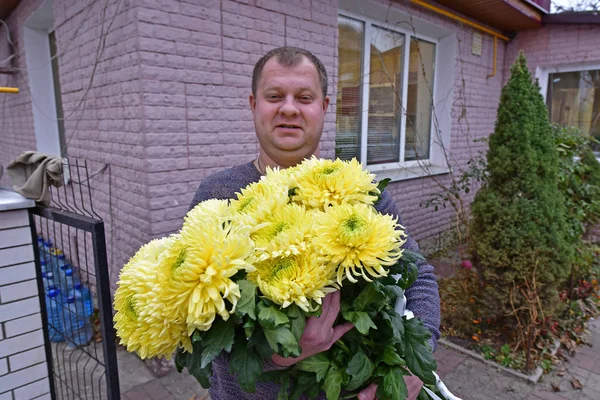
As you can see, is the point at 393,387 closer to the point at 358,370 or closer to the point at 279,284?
A: the point at 358,370

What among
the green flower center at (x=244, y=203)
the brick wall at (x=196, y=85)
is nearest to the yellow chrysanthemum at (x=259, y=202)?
the green flower center at (x=244, y=203)

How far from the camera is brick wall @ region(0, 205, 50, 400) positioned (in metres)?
1.87

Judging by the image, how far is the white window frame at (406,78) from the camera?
4652 mm

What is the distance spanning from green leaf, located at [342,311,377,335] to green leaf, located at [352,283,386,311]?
0.02 metres

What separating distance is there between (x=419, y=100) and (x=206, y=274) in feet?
18.9

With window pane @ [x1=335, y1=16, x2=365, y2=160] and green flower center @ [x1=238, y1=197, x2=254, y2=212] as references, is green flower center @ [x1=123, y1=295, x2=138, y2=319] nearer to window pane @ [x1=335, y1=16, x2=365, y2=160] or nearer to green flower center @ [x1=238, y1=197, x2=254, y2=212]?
green flower center @ [x1=238, y1=197, x2=254, y2=212]

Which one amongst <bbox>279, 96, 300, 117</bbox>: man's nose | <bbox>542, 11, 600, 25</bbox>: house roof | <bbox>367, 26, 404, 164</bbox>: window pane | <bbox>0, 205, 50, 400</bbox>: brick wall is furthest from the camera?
<bbox>542, 11, 600, 25</bbox>: house roof

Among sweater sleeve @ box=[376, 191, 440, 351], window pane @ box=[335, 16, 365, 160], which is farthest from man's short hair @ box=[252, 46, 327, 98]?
window pane @ box=[335, 16, 365, 160]

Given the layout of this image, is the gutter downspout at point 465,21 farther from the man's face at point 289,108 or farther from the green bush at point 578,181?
the man's face at point 289,108

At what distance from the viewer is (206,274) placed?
0.67 meters

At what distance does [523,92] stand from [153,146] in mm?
2993

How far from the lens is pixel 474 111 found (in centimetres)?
624

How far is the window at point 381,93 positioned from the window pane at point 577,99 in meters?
2.67

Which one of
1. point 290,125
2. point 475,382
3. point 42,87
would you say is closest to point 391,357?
point 290,125
